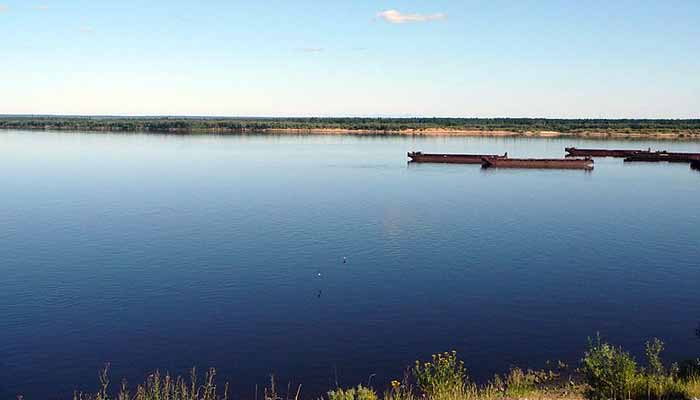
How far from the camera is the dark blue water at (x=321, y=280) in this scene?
23.0 m

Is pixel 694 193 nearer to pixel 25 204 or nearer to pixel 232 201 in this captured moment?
pixel 232 201

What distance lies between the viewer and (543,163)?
327 ft

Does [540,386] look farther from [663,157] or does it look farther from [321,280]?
[663,157]

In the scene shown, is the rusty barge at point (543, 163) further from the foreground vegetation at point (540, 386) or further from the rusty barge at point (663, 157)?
the foreground vegetation at point (540, 386)

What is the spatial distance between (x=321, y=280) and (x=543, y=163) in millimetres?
75891

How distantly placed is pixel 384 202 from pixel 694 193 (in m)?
38.2

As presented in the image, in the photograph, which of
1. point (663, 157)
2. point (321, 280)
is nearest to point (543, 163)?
point (663, 157)

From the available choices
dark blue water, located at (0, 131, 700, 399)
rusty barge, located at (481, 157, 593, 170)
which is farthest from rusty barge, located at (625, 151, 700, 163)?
dark blue water, located at (0, 131, 700, 399)

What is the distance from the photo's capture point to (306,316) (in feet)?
88.5

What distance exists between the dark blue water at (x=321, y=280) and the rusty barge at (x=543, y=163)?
31782mm

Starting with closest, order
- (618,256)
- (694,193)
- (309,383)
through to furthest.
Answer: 1. (309,383)
2. (618,256)
3. (694,193)

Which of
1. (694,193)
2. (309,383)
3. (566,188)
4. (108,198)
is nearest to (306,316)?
(309,383)

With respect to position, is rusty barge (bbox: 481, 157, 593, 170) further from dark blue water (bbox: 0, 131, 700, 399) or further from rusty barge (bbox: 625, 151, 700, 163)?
dark blue water (bbox: 0, 131, 700, 399)

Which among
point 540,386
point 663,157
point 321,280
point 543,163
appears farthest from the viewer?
point 663,157
